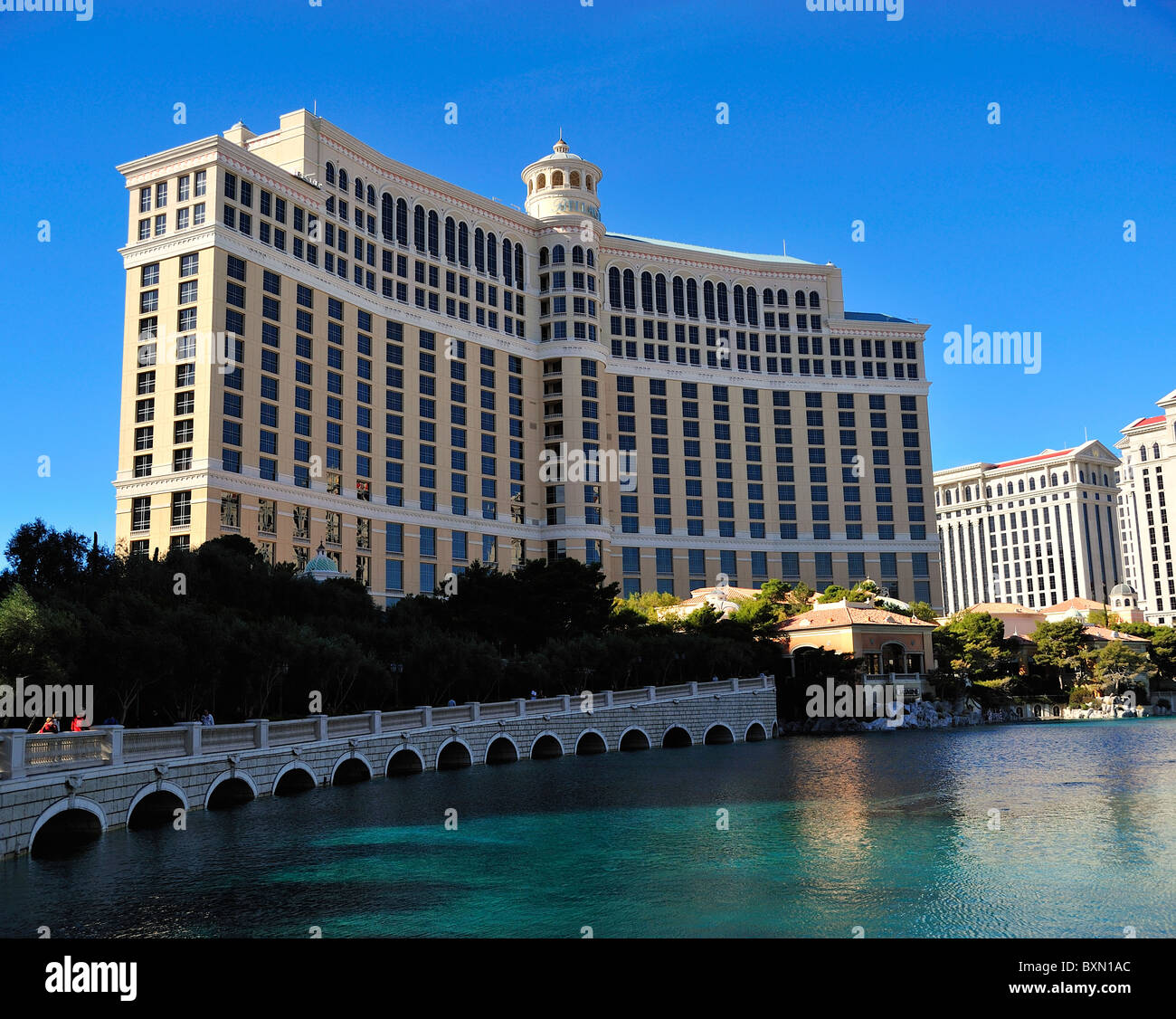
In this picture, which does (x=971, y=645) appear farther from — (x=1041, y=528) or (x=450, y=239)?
(x=1041, y=528)

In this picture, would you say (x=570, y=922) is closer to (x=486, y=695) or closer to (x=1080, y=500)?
(x=486, y=695)

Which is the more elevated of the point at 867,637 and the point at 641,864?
the point at 867,637

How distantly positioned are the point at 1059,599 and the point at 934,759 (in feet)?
485

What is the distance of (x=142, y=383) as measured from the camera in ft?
268

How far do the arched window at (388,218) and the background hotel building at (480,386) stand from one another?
0.65ft

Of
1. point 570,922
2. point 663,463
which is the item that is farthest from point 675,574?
point 570,922

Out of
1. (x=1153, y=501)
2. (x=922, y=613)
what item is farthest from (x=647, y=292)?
(x=1153, y=501)

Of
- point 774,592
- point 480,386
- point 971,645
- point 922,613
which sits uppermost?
point 480,386

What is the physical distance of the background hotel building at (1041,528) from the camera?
183750mm

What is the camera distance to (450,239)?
104 metres

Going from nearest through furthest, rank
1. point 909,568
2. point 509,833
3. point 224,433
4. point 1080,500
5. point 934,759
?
1. point 509,833
2. point 934,759
3. point 224,433
4. point 909,568
5. point 1080,500

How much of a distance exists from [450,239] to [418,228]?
409 cm

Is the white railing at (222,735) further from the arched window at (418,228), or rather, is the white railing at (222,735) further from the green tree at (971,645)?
the arched window at (418,228)

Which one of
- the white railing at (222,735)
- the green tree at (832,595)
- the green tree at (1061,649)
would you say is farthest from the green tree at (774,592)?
the white railing at (222,735)
